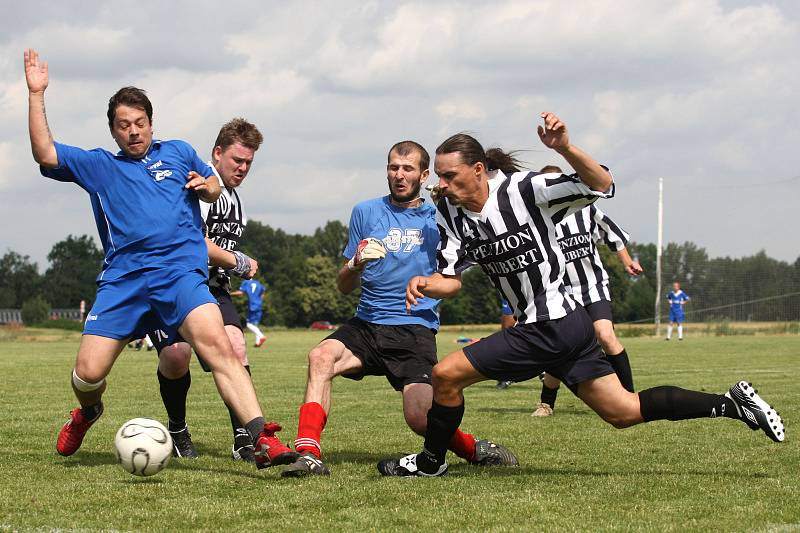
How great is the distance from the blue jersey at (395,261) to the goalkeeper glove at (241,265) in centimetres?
74

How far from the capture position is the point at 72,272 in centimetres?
15075

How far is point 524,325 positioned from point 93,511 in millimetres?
2518

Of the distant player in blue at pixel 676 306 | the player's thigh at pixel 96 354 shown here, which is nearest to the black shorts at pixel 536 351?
the player's thigh at pixel 96 354

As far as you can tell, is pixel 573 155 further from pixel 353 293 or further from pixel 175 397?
pixel 353 293

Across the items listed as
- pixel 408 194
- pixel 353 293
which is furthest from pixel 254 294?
pixel 353 293

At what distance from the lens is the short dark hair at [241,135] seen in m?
7.42

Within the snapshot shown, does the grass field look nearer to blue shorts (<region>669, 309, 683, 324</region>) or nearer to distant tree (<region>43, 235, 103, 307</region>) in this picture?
blue shorts (<region>669, 309, 683, 324</region>)

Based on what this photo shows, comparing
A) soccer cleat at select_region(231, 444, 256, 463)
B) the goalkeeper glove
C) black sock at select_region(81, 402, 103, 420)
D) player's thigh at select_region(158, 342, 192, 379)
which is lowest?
soccer cleat at select_region(231, 444, 256, 463)

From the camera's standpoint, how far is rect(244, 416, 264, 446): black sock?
19.7 ft

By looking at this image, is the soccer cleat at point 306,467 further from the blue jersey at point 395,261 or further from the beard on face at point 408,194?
the beard on face at point 408,194

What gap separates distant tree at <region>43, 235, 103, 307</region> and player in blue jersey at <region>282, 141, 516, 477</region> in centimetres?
13745

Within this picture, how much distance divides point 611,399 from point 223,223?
124 inches

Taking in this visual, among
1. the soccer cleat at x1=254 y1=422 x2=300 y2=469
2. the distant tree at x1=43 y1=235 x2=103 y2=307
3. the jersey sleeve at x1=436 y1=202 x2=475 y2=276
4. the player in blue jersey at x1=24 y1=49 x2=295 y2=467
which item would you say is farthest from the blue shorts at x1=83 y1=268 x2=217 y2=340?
the distant tree at x1=43 y1=235 x2=103 y2=307

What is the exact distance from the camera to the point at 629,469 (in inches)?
257
